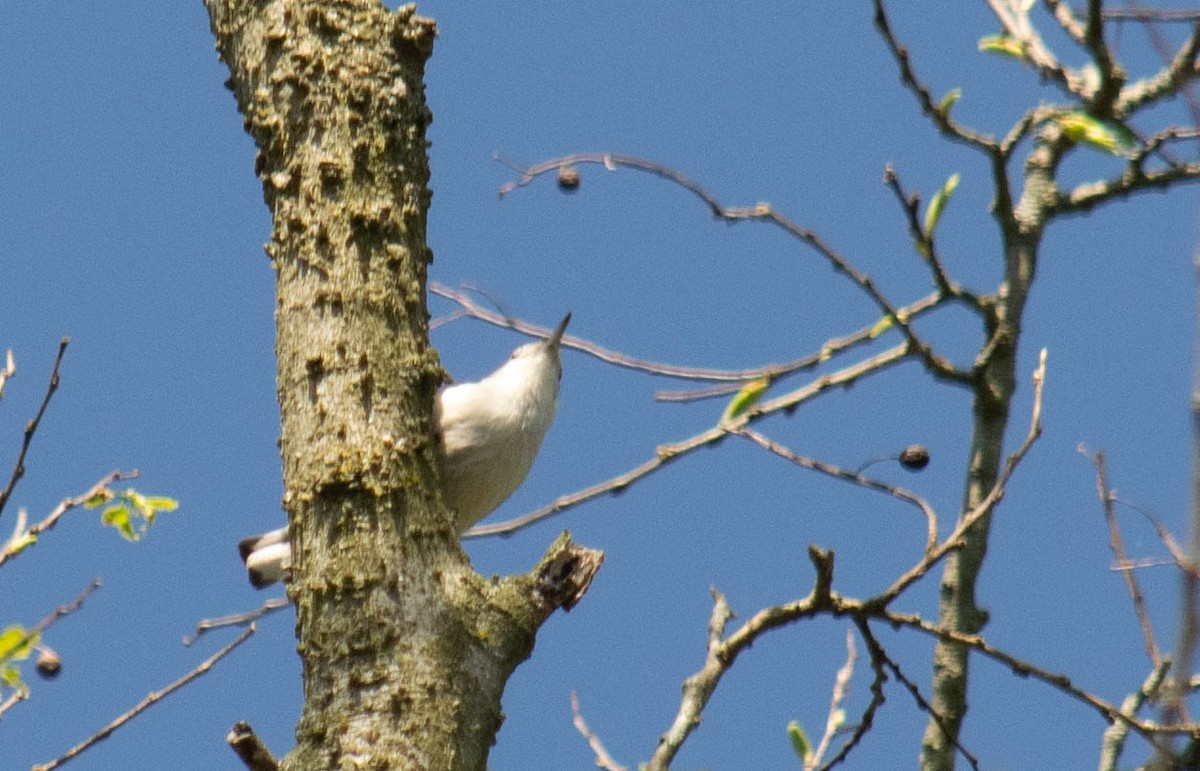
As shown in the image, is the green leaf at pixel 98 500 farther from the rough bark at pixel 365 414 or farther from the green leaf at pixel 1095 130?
the green leaf at pixel 1095 130

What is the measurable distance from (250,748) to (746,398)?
2073 millimetres

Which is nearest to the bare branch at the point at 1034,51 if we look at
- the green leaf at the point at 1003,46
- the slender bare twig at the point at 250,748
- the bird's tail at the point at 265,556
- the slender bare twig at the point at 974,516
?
the green leaf at the point at 1003,46

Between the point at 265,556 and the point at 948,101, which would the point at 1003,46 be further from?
the point at 265,556

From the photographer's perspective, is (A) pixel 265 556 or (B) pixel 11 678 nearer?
(B) pixel 11 678

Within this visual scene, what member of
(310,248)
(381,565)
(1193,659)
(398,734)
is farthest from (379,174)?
(1193,659)

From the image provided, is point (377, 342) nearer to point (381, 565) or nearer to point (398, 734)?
point (381, 565)

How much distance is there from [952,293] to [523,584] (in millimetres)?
1892

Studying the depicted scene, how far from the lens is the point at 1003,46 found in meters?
3.71

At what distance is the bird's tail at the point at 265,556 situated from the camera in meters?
3.54

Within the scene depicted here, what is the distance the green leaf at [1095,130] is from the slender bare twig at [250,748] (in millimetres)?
2445

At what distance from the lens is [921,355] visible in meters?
3.81

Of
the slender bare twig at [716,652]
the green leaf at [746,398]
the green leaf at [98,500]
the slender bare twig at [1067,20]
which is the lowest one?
the slender bare twig at [716,652]

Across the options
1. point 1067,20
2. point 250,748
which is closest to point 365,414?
point 250,748

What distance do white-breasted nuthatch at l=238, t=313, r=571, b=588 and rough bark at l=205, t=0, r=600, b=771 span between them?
0.46 meters
